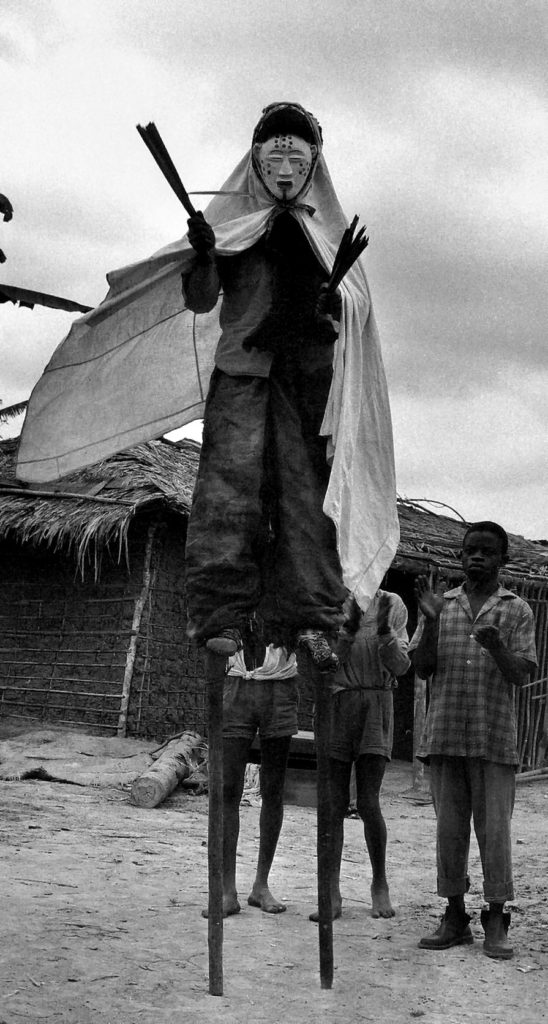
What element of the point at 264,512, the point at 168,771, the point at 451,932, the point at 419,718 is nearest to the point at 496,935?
the point at 451,932

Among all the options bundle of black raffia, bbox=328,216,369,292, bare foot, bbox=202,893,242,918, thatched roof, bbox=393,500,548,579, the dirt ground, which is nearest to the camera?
bundle of black raffia, bbox=328,216,369,292

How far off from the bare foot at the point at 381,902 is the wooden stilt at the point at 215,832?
2.11 m

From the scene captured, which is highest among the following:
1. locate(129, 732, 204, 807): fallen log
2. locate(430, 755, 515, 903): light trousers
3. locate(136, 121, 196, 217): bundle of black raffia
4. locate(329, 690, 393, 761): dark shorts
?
locate(136, 121, 196, 217): bundle of black raffia

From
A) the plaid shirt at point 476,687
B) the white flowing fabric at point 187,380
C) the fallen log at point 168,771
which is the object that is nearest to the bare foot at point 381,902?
the plaid shirt at point 476,687

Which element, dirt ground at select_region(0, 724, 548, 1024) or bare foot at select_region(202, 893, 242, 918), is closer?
dirt ground at select_region(0, 724, 548, 1024)

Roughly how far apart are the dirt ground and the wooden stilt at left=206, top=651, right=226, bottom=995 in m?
0.20

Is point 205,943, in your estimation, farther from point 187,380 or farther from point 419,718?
point 419,718

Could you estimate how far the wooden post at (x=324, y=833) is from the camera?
3475mm

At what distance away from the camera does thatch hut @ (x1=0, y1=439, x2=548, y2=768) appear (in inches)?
472

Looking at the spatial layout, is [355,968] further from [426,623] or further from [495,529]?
[495,529]

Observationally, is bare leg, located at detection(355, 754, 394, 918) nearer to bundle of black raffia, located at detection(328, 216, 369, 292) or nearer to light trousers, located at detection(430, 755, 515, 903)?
light trousers, located at detection(430, 755, 515, 903)

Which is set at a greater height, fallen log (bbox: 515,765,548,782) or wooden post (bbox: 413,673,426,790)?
wooden post (bbox: 413,673,426,790)

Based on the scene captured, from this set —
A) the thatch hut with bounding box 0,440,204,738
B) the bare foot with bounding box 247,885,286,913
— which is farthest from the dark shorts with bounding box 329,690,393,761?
the thatch hut with bounding box 0,440,204,738

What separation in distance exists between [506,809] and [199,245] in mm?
3004
